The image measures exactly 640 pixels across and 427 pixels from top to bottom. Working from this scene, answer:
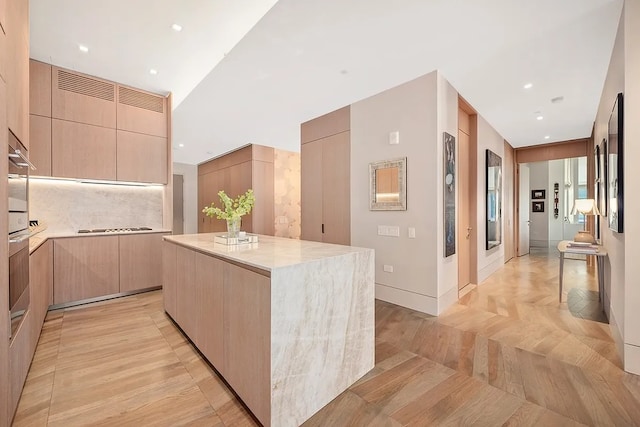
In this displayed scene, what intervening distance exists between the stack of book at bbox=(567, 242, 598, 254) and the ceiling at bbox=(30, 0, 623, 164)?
214 cm

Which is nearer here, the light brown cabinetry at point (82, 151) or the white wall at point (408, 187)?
the white wall at point (408, 187)

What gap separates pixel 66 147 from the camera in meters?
3.86

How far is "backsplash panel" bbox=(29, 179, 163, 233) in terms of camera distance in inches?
157

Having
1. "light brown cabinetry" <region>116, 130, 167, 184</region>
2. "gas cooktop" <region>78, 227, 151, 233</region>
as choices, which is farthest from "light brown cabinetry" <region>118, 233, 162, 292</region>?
"light brown cabinetry" <region>116, 130, 167, 184</region>

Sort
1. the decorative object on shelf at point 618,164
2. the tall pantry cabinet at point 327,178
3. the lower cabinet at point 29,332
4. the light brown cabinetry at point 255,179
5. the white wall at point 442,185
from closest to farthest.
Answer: the lower cabinet at point 29,332 < the decorative object on shelf at point 618,164 < the white wall at point 442,185 < the tall pantry cabinet at point 327,178 < the light brown cabinetry at point 255,179

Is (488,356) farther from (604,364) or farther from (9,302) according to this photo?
(9,302)

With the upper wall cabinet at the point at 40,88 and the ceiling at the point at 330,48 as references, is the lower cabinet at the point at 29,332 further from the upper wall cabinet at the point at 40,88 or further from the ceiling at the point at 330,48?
the ceiling at the point at 330,48

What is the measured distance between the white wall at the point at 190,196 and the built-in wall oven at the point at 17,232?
326 inches

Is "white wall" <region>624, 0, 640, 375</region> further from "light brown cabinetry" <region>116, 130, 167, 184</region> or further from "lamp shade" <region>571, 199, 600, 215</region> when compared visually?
"light brown cabinetry" <region>116, 130, 167, 184</region>

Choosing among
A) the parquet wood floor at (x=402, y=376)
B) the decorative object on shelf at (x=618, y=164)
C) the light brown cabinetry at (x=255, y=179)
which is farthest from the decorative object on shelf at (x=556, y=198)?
the light brown cabinetry at (x=255, y=179)

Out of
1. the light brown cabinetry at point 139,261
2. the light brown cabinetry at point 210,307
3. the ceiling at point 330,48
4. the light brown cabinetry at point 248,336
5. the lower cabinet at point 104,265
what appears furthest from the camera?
the light brown cabinetry at point 139,261

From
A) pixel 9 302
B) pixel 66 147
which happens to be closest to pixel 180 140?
pixel 66 147

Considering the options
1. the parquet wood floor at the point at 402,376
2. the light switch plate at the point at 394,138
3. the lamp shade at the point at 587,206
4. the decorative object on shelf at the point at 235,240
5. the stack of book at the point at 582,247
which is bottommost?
the parquet wood floor at the point at 402,376

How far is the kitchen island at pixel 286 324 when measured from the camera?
63.1 inches
